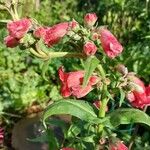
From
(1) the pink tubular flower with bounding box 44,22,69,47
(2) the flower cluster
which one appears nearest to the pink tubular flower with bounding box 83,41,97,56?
(2) the flower cluster

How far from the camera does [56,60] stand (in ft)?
14.7

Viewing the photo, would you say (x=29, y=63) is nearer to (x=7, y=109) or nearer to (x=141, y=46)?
(x=7, y=109)

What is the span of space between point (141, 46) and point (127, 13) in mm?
1108

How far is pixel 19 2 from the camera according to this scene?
5.87 feet

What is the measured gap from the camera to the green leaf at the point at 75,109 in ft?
6.06

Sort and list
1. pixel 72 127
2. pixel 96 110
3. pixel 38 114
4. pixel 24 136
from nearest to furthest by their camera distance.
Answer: pixel 96 110
pixel 72 127
pixel 24 136
pixel 38 114

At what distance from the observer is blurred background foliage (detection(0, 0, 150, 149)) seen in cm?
427

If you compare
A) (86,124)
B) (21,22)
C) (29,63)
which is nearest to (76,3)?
(29,63)

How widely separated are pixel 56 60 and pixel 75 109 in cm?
255

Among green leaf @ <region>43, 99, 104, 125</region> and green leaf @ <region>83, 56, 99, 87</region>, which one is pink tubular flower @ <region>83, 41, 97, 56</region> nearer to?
green leaf @ <region>83, 56, 99, 87</region>

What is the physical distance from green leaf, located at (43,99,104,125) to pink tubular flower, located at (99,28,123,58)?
0.29m

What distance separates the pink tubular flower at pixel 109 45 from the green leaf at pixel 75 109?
0.29 m

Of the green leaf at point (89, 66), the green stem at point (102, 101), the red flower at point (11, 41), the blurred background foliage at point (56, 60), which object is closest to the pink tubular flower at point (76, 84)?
the green stem at point (102, 101)

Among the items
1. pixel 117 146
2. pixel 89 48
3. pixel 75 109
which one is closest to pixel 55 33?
pixel 89 48
